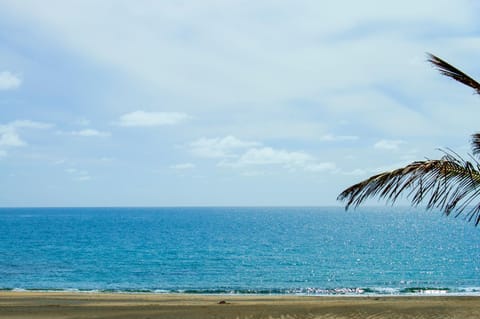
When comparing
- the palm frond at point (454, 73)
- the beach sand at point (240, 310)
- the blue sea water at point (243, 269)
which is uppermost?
the palm frond at point (454, 73)

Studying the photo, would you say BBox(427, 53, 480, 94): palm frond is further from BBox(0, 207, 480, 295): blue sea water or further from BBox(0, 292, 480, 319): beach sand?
BBox(0, 207, 480, 295): blue sea water

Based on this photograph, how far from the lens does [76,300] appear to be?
26.0 metres

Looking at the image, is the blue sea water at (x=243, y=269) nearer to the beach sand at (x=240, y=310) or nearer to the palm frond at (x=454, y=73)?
the beach sand at (x=240, y=310)

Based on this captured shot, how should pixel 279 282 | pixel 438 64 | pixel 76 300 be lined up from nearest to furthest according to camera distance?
pixel 438 64 → pixel 76 300 → pixel 279 282

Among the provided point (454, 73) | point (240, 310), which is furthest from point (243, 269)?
point (454, 73)

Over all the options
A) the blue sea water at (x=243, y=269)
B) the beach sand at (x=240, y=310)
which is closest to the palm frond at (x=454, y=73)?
the beach sand at (x=240, y=310)

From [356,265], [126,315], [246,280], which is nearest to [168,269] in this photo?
[246,280]

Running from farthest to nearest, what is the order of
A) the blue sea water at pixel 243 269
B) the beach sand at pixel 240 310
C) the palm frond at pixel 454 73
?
the blue sea water at pixel 243 269 < the beach sand at pixel 240 310 < the palm frond at pixel 454 73

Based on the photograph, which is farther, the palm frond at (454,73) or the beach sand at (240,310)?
the beach sand at (240,310)

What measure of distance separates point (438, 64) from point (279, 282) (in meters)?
36.4

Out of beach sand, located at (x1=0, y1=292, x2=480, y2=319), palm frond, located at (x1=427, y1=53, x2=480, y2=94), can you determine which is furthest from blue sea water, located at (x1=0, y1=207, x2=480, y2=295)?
palm frond, located at (x1=427, y1=53, x2=480, y2=94)

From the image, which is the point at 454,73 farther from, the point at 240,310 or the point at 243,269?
the point at 243,269

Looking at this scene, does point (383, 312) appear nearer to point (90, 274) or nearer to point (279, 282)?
point (279, 282)

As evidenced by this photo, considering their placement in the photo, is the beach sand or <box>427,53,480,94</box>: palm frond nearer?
<box>427,53,480,94</box>: palm frond
